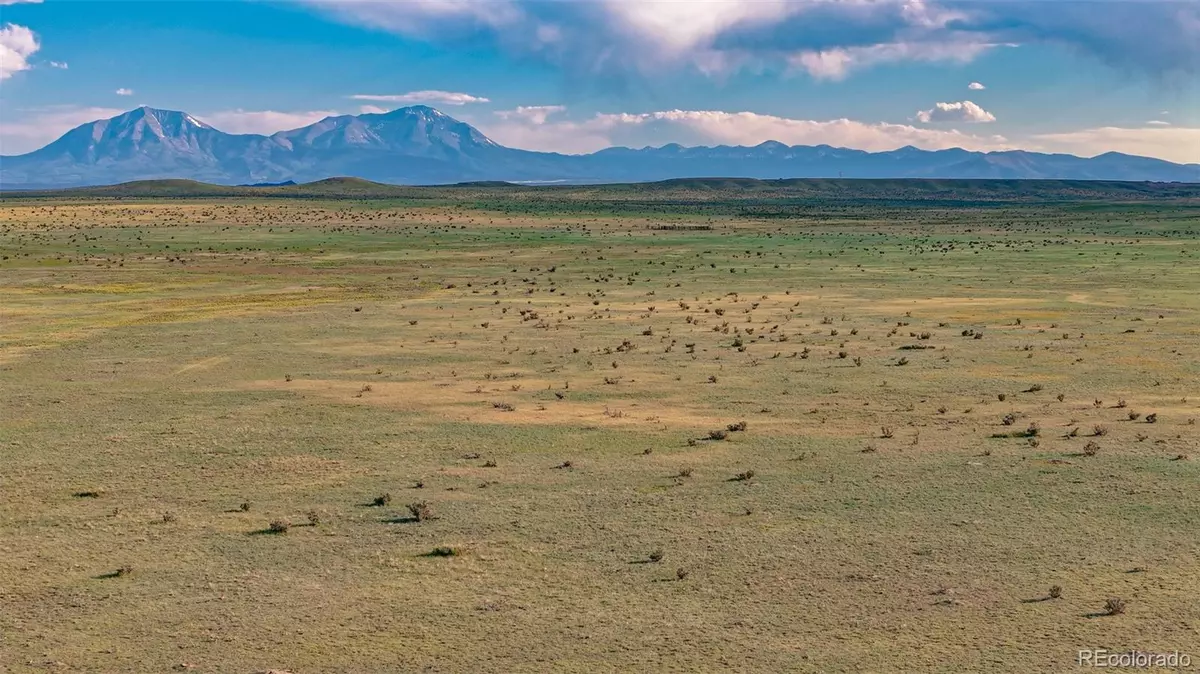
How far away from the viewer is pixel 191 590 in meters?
15.7

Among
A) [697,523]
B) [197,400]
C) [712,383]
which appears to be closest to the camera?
[697,523]

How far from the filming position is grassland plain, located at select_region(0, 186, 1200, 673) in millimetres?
14180

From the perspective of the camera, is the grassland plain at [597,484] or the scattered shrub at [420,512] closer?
the grassland plain at [597,484]

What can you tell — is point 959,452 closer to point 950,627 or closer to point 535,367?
point 950,627

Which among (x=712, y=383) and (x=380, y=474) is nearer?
(x=380, y=474)

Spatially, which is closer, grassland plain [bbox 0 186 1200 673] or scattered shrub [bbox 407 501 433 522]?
grassland plain [bbox 0 186 1200 673]

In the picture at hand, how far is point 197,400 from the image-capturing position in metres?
29.4

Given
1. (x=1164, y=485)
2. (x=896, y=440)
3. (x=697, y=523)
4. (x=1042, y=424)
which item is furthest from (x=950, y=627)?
(x=1042, y=424)

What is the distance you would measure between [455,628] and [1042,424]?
17.0m

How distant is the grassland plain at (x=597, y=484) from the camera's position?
1418cm

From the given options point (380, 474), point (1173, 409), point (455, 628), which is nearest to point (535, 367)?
point (380, 474)

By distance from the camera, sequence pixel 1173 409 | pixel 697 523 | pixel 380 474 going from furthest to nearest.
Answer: pixel 1173 409, pixel 380 474, pixel 697 523

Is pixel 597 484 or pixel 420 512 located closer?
pixel 420 512

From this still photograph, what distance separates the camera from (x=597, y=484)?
21.2 m
